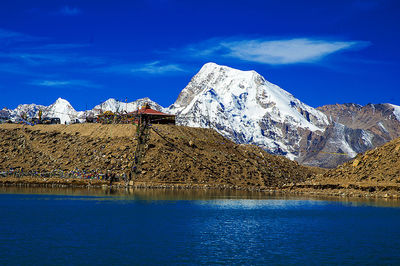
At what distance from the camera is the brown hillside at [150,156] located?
144 metres

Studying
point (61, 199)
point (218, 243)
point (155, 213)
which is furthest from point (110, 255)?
point (61, 199)

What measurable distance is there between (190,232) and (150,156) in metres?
83.2

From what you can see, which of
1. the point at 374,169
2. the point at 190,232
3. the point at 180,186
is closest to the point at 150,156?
the point at 180,186

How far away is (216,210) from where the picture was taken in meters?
89.2

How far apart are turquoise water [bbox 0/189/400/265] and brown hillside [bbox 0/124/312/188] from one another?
43098mm

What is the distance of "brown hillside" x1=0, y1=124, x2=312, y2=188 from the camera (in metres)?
144

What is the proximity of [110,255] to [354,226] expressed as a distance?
3833 cm

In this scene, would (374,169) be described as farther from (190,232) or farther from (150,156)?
(190,232)

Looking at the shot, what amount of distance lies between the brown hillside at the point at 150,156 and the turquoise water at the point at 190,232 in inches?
1697

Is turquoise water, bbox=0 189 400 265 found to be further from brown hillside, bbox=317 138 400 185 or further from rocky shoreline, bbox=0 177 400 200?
rocky shoreline, bbox=0 177 400 200

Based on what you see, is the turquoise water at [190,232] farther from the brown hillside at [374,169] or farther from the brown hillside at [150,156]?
the brown hillside at [150,156]

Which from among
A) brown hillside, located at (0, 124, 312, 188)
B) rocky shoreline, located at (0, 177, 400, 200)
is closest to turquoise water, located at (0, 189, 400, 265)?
rocky shoreline, located at (0, 177, 400, 200)

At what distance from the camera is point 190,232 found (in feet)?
211

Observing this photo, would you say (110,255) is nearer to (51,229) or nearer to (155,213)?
(51,229)
